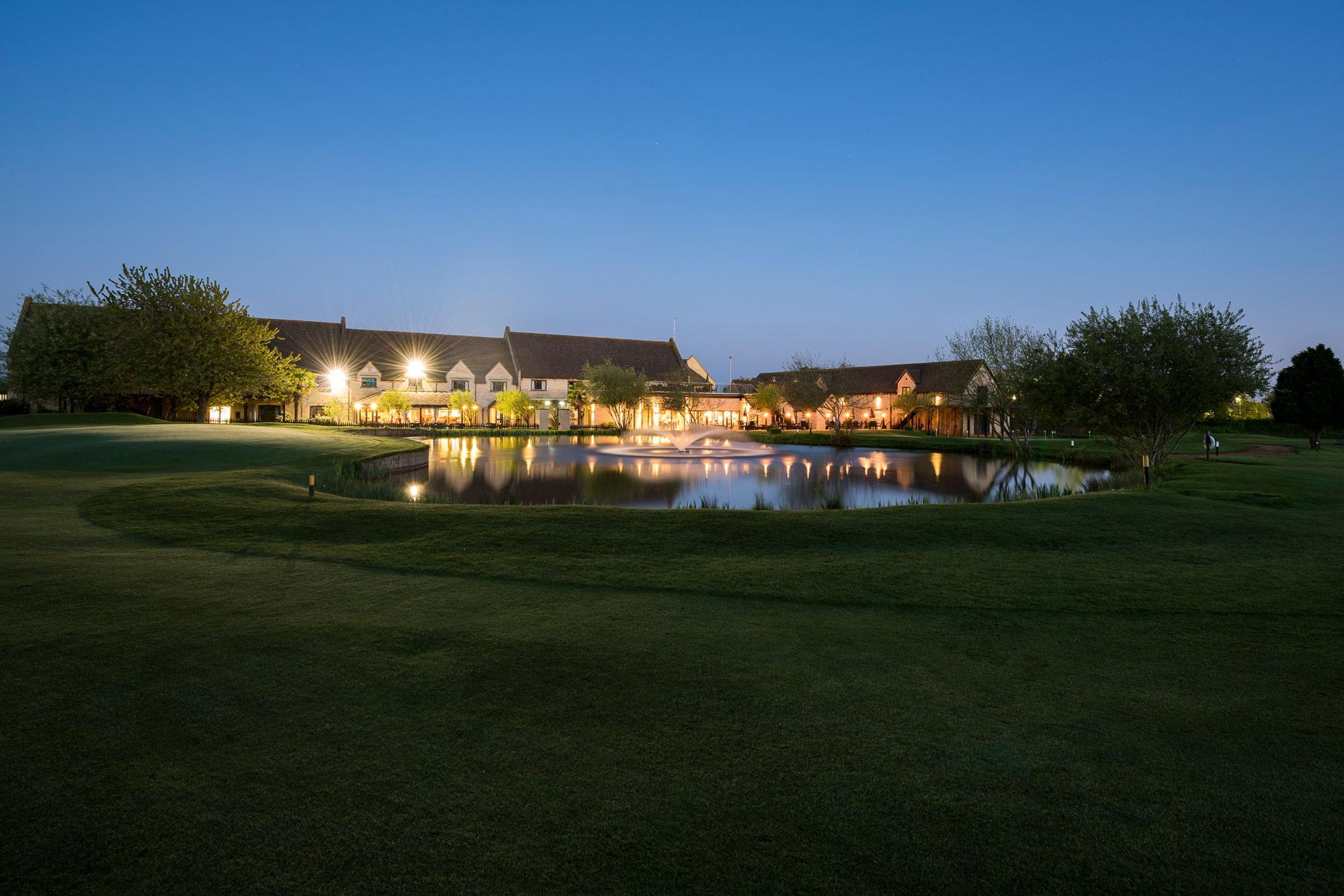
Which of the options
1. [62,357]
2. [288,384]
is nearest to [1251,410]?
[288,384]

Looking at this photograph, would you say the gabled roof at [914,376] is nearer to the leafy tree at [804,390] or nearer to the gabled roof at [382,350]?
the leafy tree at [804,390]

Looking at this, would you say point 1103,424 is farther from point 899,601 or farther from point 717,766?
point 717,766

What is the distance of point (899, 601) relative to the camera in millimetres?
7926

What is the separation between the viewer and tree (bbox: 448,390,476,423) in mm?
64312

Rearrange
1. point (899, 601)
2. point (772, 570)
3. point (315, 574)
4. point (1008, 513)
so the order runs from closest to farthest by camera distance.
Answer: point (899, 601) < point (315, 574) < point (772, 570) < point (1008, 513)

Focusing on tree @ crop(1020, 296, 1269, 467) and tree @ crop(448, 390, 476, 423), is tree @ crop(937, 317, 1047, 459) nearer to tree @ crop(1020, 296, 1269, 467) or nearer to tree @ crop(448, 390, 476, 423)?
tree @ crop(1020, 296, 1269, 467)

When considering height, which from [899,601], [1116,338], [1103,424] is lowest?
[899,601]

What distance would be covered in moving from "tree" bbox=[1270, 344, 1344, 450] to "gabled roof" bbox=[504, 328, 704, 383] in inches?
1934

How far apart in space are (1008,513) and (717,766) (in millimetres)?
11895

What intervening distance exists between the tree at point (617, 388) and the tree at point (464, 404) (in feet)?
37.9

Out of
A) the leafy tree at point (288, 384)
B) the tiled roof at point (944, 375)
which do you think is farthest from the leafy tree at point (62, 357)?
the tiled roof at point (944, 375)

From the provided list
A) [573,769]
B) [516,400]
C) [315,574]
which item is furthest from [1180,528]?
[516,400]

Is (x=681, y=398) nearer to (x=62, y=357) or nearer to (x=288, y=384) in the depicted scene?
(x=288, y=384)

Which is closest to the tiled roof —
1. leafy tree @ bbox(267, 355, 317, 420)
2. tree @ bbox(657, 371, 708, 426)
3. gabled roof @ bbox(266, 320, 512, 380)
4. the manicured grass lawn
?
tree @ bbox(657, 371, 708, 426)
